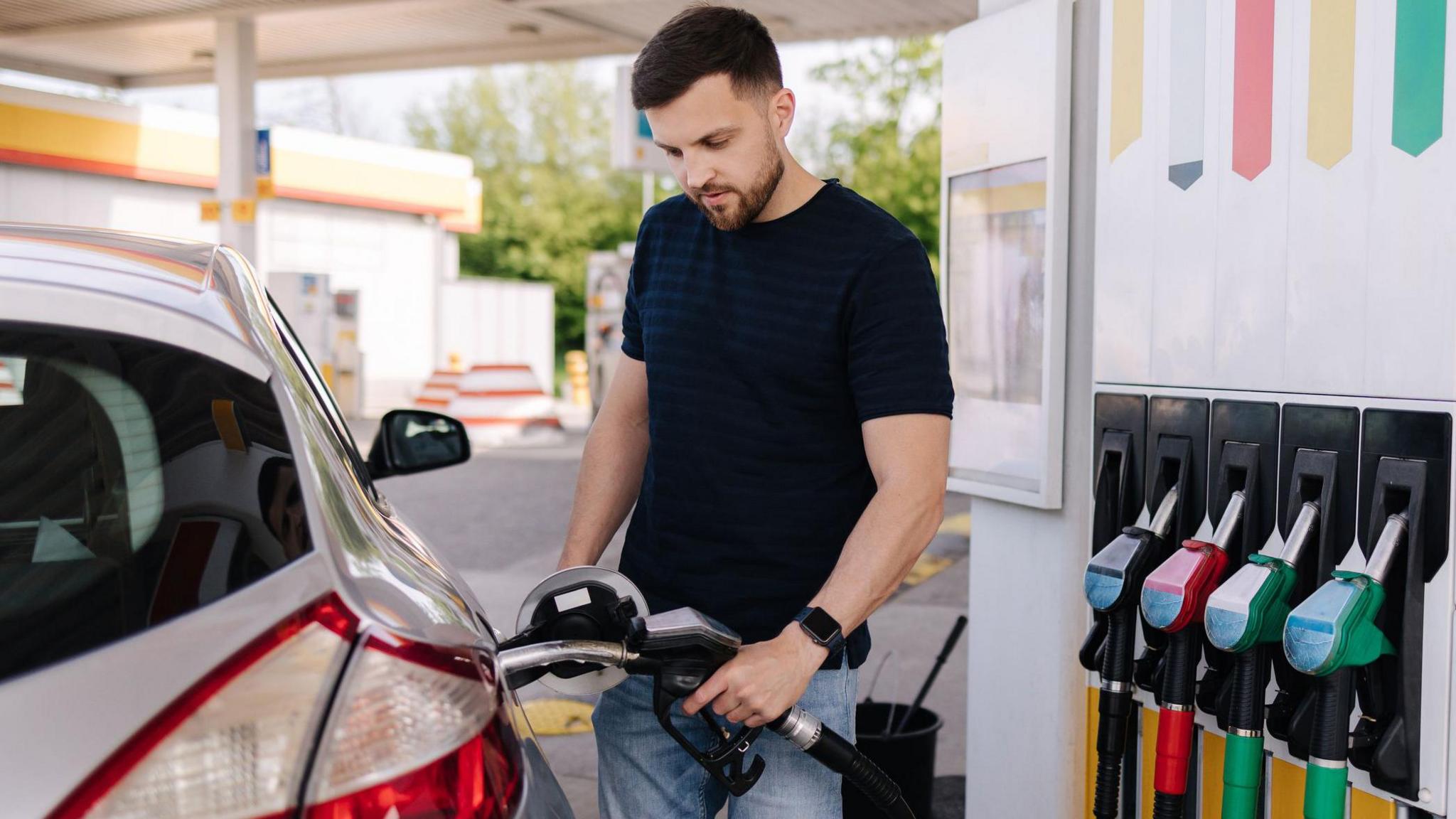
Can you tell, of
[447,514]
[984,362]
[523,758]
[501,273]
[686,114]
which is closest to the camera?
[523,758]

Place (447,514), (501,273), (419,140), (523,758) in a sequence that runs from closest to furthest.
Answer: (523,758)
(447,514)
(501,273)
(419,140)

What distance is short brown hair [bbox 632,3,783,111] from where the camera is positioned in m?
2.04

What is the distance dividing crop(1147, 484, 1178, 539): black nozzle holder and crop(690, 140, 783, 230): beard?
3.10ft

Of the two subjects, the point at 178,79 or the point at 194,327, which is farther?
the point at 178,79

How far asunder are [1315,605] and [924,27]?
13411 mm

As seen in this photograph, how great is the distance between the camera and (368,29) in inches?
639

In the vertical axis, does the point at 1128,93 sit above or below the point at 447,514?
above

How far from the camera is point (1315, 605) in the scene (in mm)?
2066

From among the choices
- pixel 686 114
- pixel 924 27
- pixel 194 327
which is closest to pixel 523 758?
pixel 194 327

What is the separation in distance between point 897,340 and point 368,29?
15377mm

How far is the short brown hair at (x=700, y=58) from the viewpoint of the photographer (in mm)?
2037

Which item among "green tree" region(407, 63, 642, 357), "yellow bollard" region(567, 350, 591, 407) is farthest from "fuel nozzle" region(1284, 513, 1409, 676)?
"green tree" region(407, 63, 642, 357)

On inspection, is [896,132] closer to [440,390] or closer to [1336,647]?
[440,390]

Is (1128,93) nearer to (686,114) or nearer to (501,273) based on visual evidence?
(686,114)
